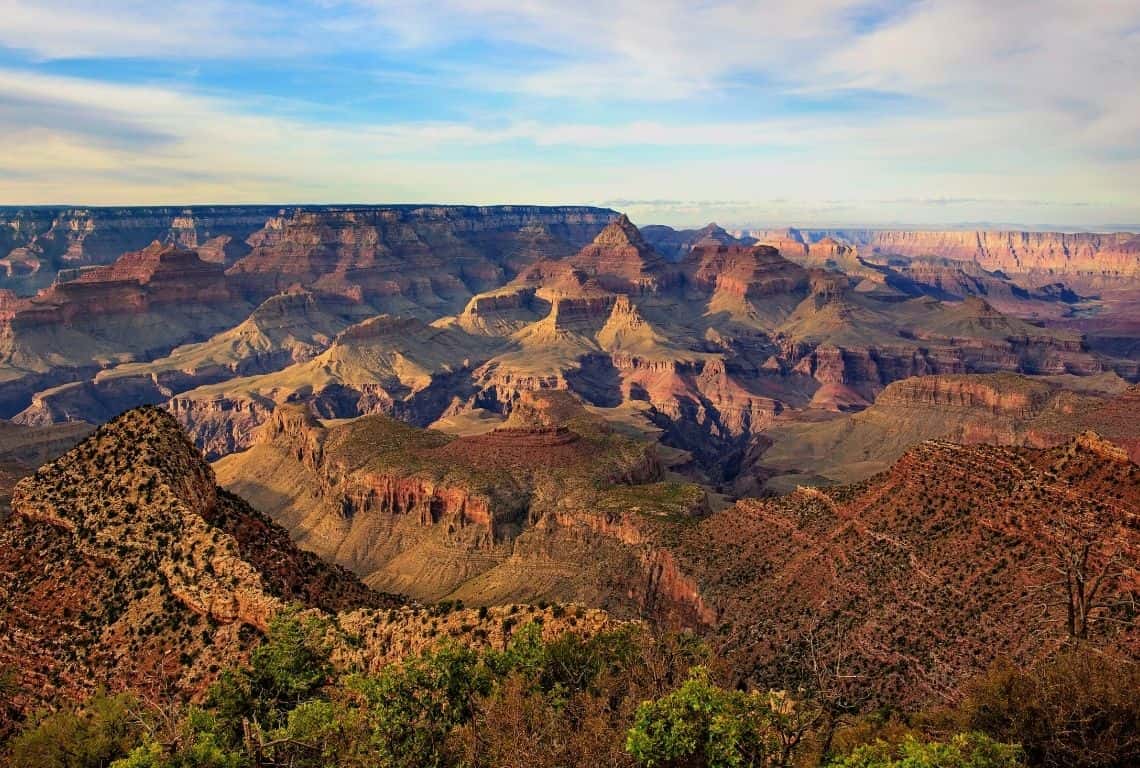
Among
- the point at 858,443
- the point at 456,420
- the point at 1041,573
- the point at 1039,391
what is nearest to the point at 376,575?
the point at 1041,573

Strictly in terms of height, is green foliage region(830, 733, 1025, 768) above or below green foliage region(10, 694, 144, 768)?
above

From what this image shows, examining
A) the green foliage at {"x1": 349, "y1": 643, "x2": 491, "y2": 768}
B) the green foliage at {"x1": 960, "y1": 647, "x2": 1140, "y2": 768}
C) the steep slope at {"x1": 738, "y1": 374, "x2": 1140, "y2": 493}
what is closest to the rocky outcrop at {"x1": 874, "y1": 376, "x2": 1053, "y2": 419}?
the steep slope at {"x1": 738, "y1": 374, "x2": 1140, "y2": 493}

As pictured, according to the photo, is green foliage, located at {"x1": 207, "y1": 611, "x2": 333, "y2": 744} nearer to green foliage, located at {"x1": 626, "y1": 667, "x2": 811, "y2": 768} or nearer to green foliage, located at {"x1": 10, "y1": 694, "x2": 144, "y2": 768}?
green foliage, located at {"x1": 10, "y1": 694, "x2": 144, "y2": 768}

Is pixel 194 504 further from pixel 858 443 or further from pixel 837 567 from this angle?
pixel 858 443

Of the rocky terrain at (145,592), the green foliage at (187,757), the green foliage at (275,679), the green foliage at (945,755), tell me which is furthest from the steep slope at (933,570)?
the green foliage at (187,757)

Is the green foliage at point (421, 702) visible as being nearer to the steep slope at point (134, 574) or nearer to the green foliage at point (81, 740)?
the green foliage at point (81, 740)
